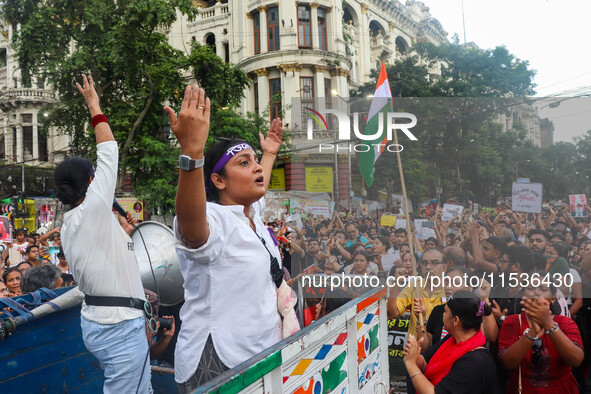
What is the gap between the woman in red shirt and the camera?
309 centimetres

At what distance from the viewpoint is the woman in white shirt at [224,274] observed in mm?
1729

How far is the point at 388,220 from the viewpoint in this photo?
164 inches

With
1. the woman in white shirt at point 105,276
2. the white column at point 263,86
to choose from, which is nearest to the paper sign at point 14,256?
the woman in white shirt at point 105,276

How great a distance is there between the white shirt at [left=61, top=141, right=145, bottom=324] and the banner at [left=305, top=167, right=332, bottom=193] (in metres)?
1.95

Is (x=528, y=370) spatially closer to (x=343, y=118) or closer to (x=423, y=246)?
(x=423, y=246)

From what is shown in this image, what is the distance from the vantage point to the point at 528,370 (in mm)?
3371

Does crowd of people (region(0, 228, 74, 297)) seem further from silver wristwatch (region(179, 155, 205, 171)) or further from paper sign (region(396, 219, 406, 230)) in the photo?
silver wristwatch (region(179, 155, 205, 171))

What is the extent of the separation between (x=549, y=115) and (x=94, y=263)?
3.10 metres

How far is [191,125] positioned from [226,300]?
0.72 meters

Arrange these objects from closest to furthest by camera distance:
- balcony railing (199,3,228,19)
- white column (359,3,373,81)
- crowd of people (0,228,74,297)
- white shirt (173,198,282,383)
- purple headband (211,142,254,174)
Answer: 1. white shirt (173,198,282,383)
2. purple headband (211,142,254,174)
3. crowd of people (0,228,74,297)
4. balcony railing (199,3,228,19)
5. white column (359,3,373,81)

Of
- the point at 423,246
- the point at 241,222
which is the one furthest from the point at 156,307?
the point at 423,246

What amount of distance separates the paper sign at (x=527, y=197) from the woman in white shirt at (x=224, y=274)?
6.63ft

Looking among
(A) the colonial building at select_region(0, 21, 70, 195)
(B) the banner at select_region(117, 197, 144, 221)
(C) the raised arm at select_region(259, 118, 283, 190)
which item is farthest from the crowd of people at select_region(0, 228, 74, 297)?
(A) the colonial building at select_region(0, 21, 70, 195)

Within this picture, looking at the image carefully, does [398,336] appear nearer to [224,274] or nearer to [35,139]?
[224,274]
